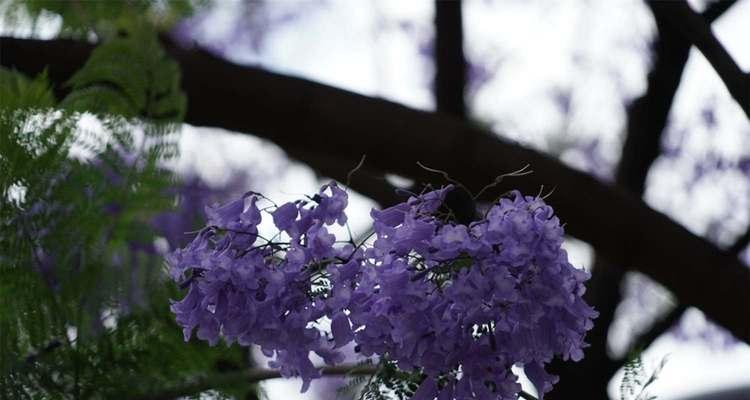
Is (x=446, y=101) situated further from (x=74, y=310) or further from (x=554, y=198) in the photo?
(x=74, y=310)

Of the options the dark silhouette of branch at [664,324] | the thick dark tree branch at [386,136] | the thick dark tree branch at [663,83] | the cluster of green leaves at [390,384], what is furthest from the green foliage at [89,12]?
the cluster of green leaves at [390,384]

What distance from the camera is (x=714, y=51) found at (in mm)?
1130

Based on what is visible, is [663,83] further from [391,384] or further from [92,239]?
[391,384]

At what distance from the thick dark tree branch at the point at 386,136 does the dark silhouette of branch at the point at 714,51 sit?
29cm

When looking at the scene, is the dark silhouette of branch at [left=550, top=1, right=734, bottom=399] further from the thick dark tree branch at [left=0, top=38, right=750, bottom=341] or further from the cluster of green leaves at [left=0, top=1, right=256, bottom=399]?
the cluster of green leaves at [left=0, top=1, right=256, bottom=399]

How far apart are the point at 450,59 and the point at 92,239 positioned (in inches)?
31.0

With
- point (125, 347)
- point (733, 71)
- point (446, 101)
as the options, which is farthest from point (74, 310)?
point (446, 101)

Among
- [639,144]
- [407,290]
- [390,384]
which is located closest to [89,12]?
[639,144]

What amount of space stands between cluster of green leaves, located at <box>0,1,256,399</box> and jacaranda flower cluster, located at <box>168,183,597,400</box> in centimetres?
34

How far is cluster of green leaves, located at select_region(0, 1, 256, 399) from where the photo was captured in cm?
97

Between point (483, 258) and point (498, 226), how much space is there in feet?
0.05

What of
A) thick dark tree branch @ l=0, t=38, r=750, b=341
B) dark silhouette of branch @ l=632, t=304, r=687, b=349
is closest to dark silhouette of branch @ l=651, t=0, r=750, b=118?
thick dark tree branch @ l=0, t=38, r=750, b=341

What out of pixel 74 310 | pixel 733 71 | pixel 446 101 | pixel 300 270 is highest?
pixel 300 270

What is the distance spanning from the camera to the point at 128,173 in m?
1.13
